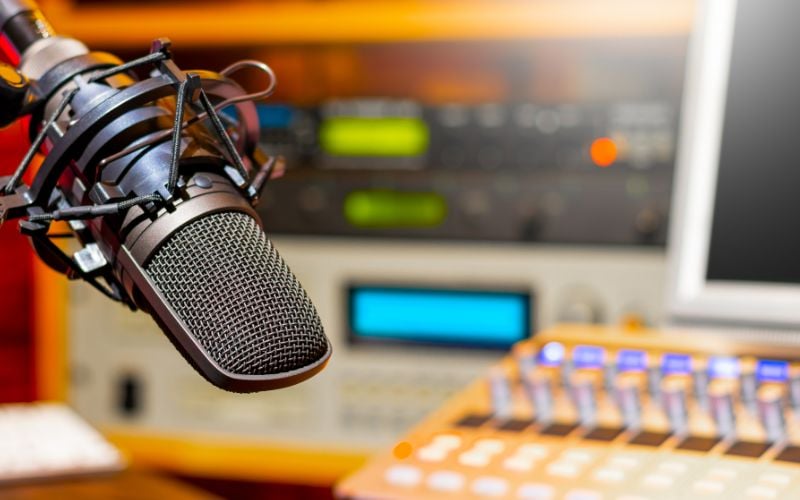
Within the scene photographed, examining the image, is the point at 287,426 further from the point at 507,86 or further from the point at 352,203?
the point at 507,86

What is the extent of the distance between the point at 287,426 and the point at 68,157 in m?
1.21

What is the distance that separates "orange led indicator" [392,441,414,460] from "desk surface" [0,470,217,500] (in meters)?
0.35

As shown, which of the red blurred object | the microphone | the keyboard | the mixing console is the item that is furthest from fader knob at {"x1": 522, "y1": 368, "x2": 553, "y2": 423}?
the red blurred object

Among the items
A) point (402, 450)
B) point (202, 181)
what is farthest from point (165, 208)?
point (402, 450)

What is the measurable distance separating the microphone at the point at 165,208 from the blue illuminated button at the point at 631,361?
1.40 ft

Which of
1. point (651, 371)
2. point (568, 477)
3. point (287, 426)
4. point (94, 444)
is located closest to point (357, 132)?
point (287, 426)

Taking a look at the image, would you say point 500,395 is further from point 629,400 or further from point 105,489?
point 105,489

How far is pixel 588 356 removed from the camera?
2.77 ft

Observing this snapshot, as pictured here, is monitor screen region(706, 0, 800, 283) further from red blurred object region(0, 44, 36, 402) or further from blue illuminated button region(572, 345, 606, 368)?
red blurred object region(0, 44, 36, 402)

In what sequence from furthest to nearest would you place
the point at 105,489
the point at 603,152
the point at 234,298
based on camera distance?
the point at 603,152 < the point at 105,489 < the point at 234,298

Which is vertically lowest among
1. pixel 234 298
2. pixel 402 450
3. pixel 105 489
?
pixel 105 489

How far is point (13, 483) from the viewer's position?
1.00 m

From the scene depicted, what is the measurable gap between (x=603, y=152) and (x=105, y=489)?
774 millimetres

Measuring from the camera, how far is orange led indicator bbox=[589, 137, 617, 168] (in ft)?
4.77
